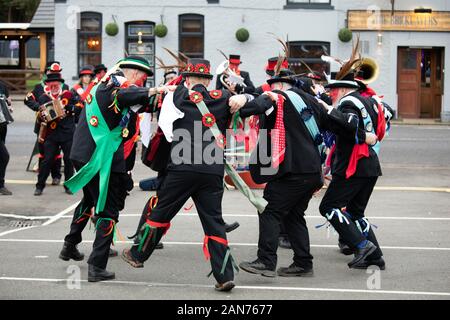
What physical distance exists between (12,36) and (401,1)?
1827 cm

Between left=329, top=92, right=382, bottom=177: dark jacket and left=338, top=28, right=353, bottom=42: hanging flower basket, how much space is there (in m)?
20.2

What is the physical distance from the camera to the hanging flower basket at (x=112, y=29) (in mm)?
29222

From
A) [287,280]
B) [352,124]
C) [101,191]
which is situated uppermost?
[352,124]

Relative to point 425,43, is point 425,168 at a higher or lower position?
lower

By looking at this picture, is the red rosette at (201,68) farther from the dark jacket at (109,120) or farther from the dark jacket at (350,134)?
the dark jacket at (350,134)

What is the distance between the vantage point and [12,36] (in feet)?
127

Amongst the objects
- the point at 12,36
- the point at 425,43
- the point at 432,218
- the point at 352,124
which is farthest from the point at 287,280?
the point at 12,36

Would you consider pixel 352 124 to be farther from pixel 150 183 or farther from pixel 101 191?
pixel 150 183

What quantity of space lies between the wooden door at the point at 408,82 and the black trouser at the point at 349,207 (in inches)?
828

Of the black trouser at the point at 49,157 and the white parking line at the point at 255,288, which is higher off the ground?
the black trouser at the point at 49,157

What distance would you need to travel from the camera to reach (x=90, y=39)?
30.2 m

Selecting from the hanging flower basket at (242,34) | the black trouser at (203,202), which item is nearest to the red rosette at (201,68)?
the black trouser at (203,202)

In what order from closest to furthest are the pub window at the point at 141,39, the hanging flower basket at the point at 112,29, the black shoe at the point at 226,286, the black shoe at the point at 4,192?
the black shoe at the point at 226,286
the black shoe at the point at 4,192
the hanging flower basket at the point at 112,29
the pub window at the point at 141,39

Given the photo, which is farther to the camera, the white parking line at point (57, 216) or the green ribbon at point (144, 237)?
the white parking line at point (57, 216)
